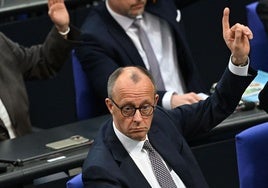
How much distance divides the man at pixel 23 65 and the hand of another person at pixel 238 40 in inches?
43.5

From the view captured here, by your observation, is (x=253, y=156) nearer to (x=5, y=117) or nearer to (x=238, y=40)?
(x=238, y=40)

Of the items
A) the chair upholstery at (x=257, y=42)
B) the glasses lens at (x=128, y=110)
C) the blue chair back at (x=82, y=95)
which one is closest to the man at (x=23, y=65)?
the blue chair back at (x=82, y=95)

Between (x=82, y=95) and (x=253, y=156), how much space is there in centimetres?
134

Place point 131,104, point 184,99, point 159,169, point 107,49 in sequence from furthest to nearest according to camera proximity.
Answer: point 107,49 → point 184,99 → point 159,169 → point 131,104

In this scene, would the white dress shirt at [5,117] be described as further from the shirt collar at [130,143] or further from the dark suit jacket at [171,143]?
the shirt collar at [130,143]

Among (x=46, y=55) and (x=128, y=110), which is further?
(x=46, y=55)

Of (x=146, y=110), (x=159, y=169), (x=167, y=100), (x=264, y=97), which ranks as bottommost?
(x=167, y=100)

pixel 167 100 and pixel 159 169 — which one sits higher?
pixel 159 169

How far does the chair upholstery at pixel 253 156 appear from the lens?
3467 mm

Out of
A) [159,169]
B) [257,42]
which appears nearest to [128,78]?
[159,169]

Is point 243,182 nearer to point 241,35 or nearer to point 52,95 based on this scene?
point 241,35

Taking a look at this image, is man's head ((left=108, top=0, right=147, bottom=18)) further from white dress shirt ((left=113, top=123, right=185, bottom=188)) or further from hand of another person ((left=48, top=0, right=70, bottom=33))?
white dress shirt ((left=113, top=123, right=185, bottom=188))

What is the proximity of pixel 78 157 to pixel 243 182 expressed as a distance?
2.49 feet

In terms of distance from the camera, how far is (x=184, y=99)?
4.29 m
